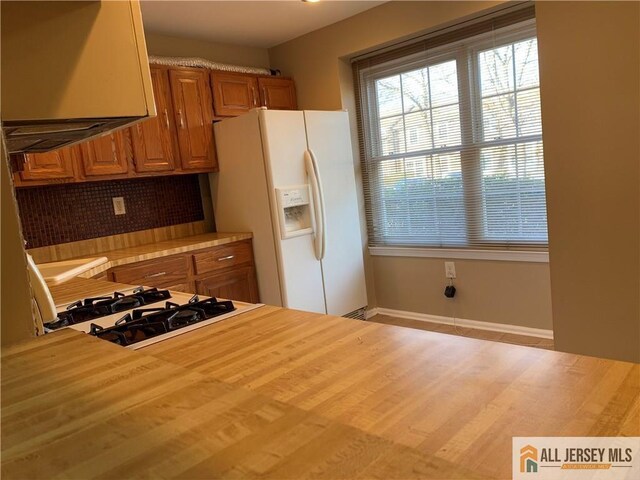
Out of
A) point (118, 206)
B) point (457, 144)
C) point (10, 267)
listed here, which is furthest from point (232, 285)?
point (10, 267)

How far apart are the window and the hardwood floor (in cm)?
63

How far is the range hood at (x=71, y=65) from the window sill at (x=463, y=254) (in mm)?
2929

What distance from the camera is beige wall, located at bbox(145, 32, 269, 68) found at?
365 cm

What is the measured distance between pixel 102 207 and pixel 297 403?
3.01 meters

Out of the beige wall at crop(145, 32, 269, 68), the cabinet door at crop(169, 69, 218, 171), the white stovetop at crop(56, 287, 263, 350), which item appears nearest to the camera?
the white stovetop at crop(56, 287, 263, 350)

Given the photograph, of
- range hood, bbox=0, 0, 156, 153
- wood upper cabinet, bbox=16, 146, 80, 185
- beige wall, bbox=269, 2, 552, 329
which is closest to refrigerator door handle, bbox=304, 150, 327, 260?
beige wall, bbox=269, 2, 552, 329

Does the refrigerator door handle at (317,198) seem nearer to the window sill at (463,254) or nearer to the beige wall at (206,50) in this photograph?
the window sill at (463,254)

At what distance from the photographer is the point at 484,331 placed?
3590mm

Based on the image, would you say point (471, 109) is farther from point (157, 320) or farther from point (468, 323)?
point (157, 320)

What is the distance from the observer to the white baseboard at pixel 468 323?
3.35 m

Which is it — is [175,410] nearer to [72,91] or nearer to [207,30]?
[72,91]

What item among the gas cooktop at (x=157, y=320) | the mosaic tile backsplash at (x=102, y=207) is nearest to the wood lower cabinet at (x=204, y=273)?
the mosaic tile backsplash at (x=102, y=207)

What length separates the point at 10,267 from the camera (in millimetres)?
724

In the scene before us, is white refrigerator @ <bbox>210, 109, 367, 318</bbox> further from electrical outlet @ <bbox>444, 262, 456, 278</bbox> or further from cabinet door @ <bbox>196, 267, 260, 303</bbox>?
electrical outlet @ <bbox>444, 262, 456, 278</bbox>
